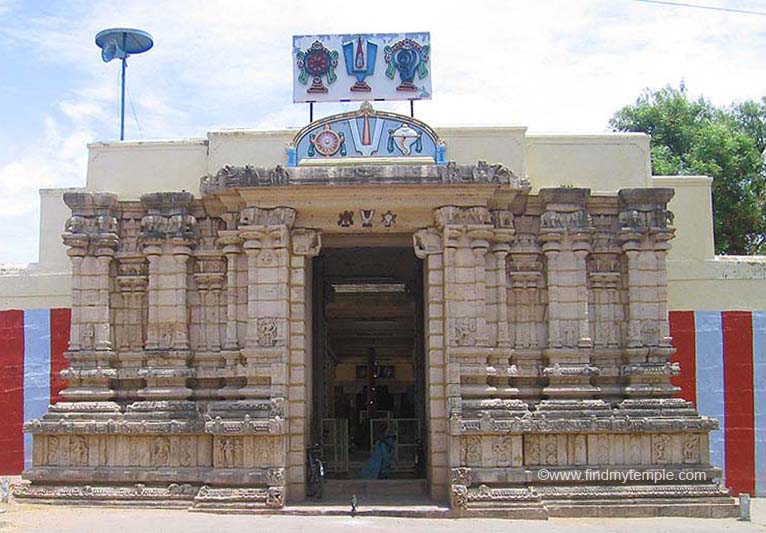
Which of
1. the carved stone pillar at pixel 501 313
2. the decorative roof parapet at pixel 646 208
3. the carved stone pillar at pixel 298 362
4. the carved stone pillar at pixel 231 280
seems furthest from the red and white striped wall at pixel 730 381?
the carved stone pillar at pixel 231 280

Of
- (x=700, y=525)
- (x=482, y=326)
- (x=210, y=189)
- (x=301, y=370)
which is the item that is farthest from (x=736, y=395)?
(x=210, y=189)

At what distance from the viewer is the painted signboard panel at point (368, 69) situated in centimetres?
1858

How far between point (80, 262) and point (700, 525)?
11.4 metres

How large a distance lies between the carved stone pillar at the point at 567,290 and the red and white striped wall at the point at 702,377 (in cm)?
290

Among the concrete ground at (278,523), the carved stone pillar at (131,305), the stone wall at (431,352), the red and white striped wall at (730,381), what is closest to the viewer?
→ the concrete ground at (278,523)

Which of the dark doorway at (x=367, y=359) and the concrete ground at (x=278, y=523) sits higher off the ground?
the dark doorway at (x=367, y=359)

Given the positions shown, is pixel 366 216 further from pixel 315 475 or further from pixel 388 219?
pixel 315 475

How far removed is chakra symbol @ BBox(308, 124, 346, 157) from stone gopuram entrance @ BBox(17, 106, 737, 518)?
65 millimetres

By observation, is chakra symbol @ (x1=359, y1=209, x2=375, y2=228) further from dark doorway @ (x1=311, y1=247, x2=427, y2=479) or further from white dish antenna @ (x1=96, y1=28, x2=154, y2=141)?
white dish antenna @ (x1=96, y1=28, x2=154, y2=141)

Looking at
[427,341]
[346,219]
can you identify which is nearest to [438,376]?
[427,341]

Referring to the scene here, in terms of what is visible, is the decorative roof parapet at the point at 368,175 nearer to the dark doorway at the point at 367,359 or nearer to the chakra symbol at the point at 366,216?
the chakra symbol at the point at 366,216

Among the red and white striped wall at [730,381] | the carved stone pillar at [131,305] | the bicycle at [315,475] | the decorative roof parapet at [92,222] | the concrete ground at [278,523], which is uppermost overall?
the decorative roof parapet at [92,222]

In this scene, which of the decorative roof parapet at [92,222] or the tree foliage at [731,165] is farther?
the tree foliage at [731,165]

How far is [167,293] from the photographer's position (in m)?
16.9
